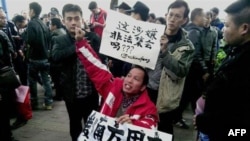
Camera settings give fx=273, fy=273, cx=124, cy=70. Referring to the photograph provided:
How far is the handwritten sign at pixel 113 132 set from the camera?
198cm

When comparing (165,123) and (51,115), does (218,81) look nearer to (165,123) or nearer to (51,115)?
(165,123)

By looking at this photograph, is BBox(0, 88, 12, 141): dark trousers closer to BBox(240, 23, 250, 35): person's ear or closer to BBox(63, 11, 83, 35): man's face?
BBox(63, 11, 83, 35): man's face

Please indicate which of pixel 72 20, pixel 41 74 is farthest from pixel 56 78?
pixel 72 20

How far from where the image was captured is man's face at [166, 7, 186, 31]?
8.50 feet

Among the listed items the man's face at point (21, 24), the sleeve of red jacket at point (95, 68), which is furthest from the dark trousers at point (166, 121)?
the man's face at point (21, 24)

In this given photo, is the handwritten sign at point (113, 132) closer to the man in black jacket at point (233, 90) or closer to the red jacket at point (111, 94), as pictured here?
the red jacket at point (111, 94)

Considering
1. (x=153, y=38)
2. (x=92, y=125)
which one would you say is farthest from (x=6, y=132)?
(x=153, y=38)

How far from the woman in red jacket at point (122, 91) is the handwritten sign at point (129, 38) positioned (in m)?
0.13

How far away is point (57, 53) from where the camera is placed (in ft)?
8.77

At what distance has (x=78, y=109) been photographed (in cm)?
287

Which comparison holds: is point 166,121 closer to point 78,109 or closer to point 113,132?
point 113,132

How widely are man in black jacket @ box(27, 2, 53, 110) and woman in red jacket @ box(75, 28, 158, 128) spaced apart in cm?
272

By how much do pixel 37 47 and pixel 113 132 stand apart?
10.9 ft

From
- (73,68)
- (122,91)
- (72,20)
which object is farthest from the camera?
(73,68)
